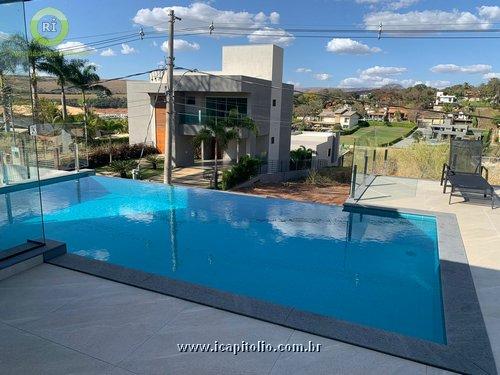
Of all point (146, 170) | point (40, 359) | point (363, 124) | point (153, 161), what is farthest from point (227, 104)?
point (363, 124)

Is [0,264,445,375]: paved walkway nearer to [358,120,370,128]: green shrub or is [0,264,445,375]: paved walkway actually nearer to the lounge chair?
the lounge chair

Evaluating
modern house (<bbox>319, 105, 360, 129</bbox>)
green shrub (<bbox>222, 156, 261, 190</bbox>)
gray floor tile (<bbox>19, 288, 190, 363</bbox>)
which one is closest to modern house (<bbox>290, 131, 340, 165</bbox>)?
green shrub (<bbox>222, 156, 261, 190</bbox>)

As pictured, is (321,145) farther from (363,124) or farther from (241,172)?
(363,124)

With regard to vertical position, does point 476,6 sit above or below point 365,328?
above

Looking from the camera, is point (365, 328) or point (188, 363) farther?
point (365, 328)

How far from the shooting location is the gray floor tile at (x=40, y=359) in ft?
10.7

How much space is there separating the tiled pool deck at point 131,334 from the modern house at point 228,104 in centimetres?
1612

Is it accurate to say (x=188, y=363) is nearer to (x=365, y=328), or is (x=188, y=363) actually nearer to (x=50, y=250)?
(x=365, y=328)

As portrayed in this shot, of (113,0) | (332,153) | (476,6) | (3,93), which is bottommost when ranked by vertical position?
(332,153)

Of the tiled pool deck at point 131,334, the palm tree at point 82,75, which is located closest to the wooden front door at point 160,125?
the palm tree at point 82,75

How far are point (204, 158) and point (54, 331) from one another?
74.9 ft

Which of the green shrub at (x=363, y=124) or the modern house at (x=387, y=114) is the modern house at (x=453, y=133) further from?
the modern house at (x=387, y=114)

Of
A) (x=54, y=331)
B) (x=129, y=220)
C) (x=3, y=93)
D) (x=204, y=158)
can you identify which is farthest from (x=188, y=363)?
(x=204, y=158)

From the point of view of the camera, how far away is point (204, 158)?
26.3 metres
